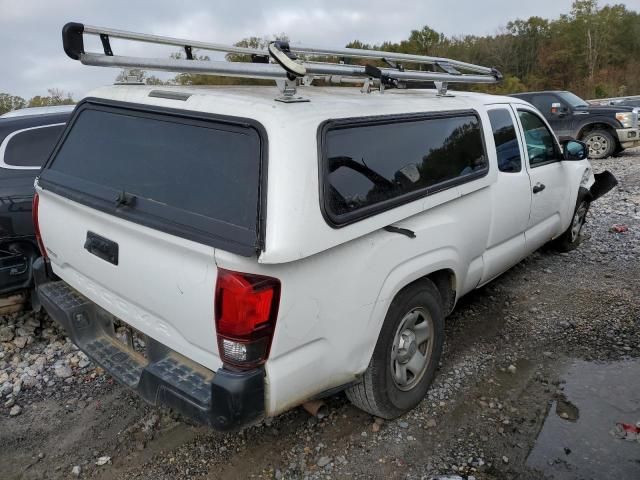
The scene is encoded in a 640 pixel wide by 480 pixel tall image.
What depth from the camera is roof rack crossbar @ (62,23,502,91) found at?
2.26 m

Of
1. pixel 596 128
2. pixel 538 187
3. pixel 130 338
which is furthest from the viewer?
pixel 596 128

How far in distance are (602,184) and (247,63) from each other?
15.5ft

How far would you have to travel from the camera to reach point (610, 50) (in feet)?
141

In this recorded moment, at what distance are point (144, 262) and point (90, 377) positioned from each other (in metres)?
1.67

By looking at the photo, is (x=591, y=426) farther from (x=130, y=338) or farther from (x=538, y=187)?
(x=130, y=338)

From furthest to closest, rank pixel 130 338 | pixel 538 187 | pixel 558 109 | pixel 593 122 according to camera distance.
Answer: pixel 558 109 < pixel 593 122 < pixel 538 187 < pixel 130 338

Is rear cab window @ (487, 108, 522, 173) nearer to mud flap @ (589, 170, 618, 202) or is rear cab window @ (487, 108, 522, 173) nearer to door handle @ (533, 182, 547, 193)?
door handle @ (533, 182, 547, 193)

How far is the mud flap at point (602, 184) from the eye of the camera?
18.5 feet

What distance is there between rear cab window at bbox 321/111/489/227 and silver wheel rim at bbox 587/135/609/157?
10464 millimetres

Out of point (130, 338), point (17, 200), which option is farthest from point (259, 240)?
point (17, 200)

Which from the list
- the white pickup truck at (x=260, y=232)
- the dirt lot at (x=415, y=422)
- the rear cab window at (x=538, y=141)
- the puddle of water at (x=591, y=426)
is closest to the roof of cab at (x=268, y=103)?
the white pickup truck at (x=260, y=232)

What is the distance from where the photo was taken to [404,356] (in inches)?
118

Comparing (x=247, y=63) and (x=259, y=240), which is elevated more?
(x=247, y=63)

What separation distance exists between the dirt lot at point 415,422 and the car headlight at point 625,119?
927 centimetres
